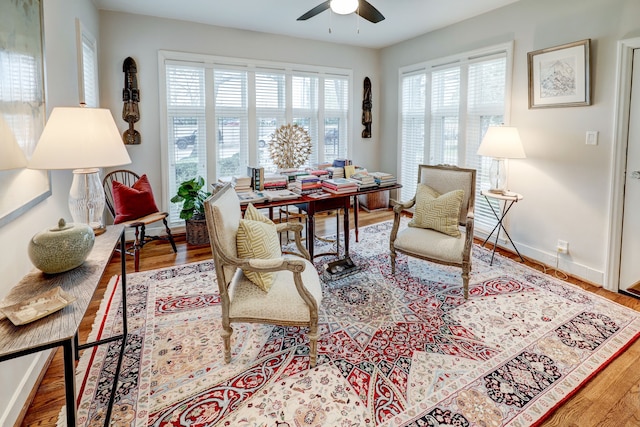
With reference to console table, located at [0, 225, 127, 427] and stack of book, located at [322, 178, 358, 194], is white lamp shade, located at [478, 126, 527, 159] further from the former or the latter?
console table, located at [0, 225, 127, 427]

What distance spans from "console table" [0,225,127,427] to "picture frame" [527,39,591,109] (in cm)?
388

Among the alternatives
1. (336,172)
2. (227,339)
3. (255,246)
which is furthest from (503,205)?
(227,339)

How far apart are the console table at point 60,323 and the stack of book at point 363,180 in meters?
2.35

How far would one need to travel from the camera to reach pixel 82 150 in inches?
71.5

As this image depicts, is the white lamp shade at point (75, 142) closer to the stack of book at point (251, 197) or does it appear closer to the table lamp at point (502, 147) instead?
the stack of book at point (251, 197)

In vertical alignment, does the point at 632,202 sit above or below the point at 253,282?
above

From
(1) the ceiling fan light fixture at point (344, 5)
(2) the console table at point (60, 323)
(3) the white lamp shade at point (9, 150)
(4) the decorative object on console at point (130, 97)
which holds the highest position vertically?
(1) the ceiling fan light fixture at point (344, 5)

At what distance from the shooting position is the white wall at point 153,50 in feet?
13.3

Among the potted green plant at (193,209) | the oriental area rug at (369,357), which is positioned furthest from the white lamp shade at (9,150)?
the potted green plant at (193,209)

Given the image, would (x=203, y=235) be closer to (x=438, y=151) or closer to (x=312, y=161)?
(x=312, y=161)

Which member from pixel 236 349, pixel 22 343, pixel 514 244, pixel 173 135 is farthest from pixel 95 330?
pixel 514 244

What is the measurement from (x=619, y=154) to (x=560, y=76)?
0.89 m

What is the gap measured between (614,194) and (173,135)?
15.2 ft

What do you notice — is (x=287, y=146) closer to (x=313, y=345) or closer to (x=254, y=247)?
(x=254, y=247)
